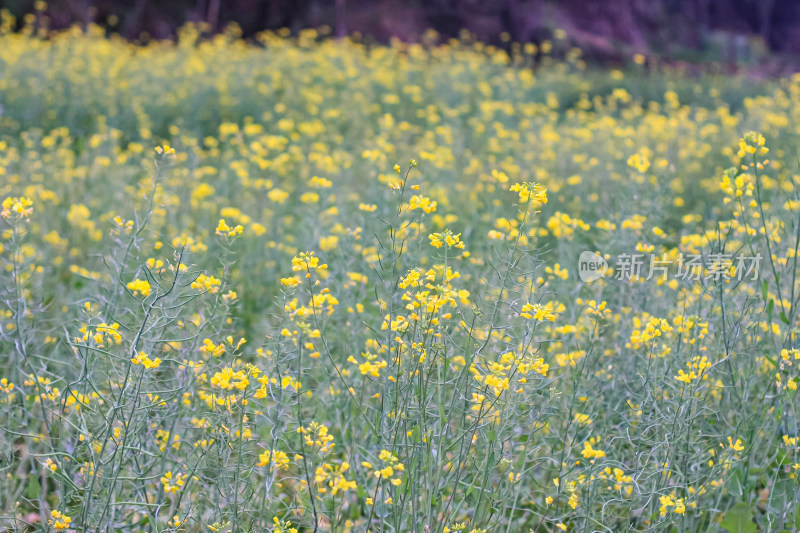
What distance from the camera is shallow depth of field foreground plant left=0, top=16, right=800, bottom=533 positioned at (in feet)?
6.45

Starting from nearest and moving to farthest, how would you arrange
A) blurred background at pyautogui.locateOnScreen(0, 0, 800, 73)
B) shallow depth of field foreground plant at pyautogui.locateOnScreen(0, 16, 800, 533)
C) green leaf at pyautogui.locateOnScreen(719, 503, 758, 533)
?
1. shallow depth of field foreground plant at pyautogui.locateOnScreen(0, 16, 800, 533)
2. green leaf at pyautogui.locateOnScreen(719, 503, 758, 533)
3. blurred background at pyautogui.locateOnScreen(0, 0, 800, 73)

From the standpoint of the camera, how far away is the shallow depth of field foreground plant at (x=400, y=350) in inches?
77.4

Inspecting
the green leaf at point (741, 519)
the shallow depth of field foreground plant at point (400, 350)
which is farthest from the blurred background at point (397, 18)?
the green leaf at point (741, 519)

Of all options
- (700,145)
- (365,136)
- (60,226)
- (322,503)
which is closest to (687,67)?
(700,145)

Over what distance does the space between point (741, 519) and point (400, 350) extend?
1265mm

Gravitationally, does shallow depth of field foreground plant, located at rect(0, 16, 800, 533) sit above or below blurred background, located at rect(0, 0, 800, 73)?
below

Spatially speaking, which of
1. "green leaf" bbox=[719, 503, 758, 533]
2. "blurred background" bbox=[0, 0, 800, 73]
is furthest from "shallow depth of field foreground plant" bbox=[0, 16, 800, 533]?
"blurred background" bbox=[0, 0, 800, 73]

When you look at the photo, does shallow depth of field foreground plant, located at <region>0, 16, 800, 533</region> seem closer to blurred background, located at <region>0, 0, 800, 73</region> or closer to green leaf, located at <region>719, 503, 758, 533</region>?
green leaf, located at <region>719, 503, 758, 533</region>

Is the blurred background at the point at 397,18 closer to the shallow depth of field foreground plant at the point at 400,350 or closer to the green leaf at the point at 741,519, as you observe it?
the shallow depth of field foreground plant at the point at 400,350

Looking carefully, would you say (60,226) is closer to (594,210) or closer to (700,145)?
(594,210)

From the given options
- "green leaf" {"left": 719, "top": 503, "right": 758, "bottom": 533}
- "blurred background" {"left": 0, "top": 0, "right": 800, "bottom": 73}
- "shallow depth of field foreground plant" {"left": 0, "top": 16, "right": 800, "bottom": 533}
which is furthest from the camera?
"blurred background" {"left": 0, "top": 0, "right": 800, "bottom": 73}

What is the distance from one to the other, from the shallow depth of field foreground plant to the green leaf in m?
0.01

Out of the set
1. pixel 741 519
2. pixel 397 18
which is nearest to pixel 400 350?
pixel 741 519

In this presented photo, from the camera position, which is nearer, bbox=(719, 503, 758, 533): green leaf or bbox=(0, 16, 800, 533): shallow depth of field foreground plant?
bbox=(0, 16, 800, 533): shallow depth of field foreground plant
